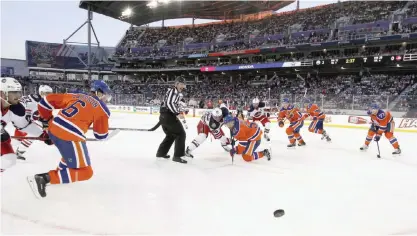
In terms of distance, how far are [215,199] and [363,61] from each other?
2032cm

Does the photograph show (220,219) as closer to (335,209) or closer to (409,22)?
(335,209)

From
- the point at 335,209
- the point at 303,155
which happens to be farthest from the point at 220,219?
the point at 303,155

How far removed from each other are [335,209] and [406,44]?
2173 centimetres

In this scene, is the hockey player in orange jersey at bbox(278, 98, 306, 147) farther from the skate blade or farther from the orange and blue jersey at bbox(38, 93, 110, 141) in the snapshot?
the skate blade

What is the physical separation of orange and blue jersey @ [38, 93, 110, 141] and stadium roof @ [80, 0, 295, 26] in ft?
101

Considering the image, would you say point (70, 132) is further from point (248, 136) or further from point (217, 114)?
point (248, 136)

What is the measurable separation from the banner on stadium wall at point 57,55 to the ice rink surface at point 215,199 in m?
35.4

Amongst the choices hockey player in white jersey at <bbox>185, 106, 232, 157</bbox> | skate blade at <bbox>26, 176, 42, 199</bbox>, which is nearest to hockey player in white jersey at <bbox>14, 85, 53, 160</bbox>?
skate blade at <bbox>26, 176, 42, 199</bbox>

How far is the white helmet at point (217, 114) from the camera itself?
4375mm

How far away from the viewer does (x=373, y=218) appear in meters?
2.48

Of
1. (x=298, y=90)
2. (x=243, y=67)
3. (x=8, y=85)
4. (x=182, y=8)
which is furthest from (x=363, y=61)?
(x=182, y=8)

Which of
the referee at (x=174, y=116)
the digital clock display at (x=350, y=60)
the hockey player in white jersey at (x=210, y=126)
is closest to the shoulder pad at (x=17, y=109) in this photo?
the referee at (x=174, y=116)

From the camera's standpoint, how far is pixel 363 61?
1931 centimetres

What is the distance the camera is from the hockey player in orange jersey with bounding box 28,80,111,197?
8.40ft
